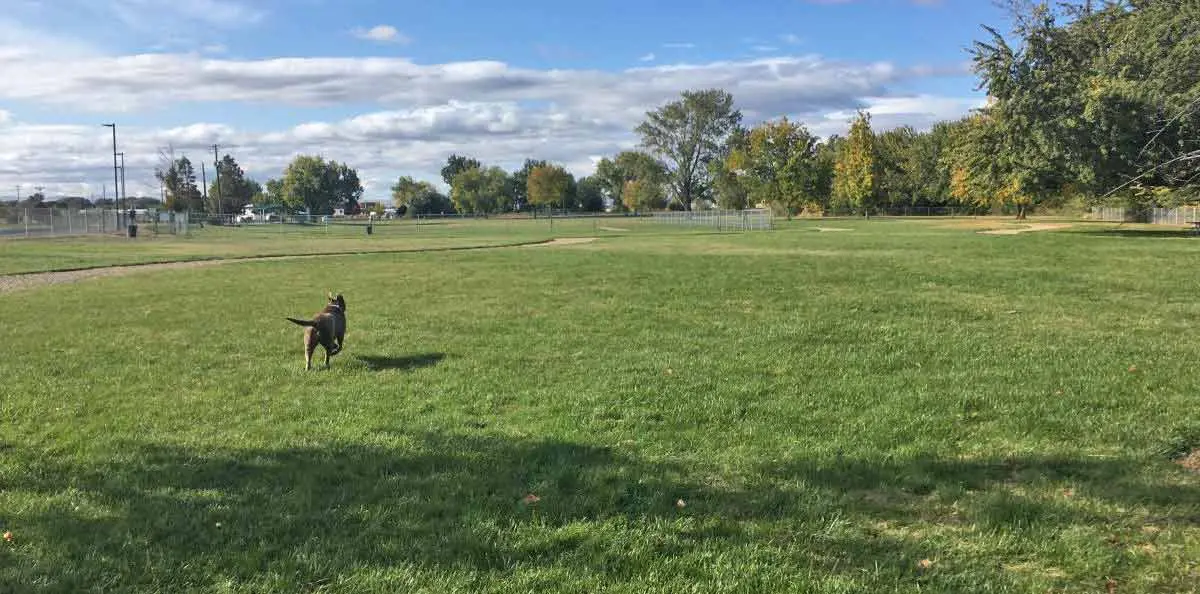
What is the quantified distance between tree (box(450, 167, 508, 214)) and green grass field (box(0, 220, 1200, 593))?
116 meters

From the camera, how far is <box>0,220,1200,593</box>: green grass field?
369cm

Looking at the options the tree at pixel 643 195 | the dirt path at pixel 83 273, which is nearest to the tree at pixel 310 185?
the tree at pixel 643 195

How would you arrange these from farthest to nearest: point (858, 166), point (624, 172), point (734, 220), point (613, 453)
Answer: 1. point (624, 172)
2. point (858, 166)
3. point (734, 220)
4. point (613, 453)

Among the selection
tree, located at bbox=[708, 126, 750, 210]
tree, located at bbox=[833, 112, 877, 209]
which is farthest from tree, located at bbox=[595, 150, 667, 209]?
tree, located at bbox=[833, 112, 877, 209]

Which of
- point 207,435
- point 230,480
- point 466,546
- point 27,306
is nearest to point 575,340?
point 207,435

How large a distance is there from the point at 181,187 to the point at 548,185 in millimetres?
71381

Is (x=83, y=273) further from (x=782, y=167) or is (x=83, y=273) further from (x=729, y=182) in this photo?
(x=729, y=182)

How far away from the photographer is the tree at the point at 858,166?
79.5 m

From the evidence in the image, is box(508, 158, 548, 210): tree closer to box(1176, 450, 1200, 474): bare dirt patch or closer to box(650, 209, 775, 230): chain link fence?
box(650, 209, 775, 230): chain link fence

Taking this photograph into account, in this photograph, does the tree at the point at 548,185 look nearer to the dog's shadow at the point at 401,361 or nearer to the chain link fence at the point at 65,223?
the chain link fence at the point at 65,223

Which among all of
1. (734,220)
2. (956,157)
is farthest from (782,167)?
(956,157)

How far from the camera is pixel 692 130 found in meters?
102

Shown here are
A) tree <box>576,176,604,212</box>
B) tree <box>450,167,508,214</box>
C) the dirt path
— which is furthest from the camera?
tree <box>576,176,604,212</box>

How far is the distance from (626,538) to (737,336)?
6.17 metres
